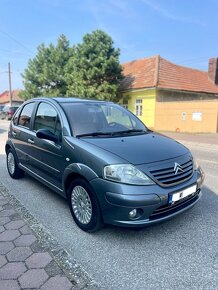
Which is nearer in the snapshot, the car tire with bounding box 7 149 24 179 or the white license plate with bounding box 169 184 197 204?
the white license plate with bounding box 169 184 197 204

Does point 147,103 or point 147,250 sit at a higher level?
point 147,103

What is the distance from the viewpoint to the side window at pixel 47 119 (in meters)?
4.09

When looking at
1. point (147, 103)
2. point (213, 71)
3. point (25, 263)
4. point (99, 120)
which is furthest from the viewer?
point (213, 71)

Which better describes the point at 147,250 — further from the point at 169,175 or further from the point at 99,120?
the point at 99,120

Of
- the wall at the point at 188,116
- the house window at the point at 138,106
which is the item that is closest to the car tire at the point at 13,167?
the wall at the point at 188,116

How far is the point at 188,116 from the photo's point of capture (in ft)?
62.4

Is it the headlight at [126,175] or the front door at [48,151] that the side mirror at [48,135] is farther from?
the headlight at [126,175]

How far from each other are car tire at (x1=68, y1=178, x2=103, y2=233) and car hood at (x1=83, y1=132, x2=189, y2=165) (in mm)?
542

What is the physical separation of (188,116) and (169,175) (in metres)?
16.7

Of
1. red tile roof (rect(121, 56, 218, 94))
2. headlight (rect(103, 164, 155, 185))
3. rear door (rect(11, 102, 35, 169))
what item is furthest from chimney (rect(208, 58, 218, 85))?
headlight (rect(103, 164, 155, 185))

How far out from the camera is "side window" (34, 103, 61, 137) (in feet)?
13.4

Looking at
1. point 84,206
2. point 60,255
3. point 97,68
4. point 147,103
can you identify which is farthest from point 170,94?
point 60,255

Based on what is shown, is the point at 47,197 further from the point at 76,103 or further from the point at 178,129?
the point at 178,129

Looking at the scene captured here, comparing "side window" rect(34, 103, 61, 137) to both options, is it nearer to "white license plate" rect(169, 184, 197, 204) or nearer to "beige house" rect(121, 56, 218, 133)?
"white license plate" rect(169, 184, 197, 204)
